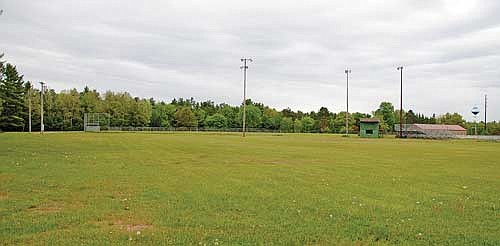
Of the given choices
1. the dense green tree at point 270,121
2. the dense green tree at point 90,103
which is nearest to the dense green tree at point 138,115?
the dense green tree at point 90,103

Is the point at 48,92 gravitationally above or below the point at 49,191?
above

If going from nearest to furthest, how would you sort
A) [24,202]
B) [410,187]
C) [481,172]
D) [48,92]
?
[24,202]
[410,187]
[481,172]
[48,92]

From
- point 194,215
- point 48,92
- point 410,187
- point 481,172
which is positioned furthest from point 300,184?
point 48,92

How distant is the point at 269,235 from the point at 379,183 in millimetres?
9097

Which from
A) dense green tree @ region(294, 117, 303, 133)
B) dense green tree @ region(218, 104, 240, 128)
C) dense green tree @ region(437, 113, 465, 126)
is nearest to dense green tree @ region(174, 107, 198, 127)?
dense green tree @ region(218, 104, 240, 128)

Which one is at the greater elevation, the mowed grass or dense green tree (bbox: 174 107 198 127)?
dense green tree (bbox: 174 107 198 127)

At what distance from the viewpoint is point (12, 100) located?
329ft

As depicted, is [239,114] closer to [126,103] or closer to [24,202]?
[126,103]

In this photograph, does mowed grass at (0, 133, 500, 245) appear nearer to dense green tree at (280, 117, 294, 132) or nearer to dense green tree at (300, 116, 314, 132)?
dense green tree at (300, 116, 314, 132)

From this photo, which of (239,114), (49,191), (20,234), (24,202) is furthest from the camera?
(239,114)

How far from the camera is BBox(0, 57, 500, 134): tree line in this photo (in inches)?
4067

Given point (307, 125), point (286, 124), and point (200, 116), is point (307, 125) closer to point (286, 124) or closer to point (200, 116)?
point (286, 124)

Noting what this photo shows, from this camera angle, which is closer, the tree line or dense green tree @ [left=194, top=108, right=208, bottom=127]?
the tree line

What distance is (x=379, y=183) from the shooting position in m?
16.4
